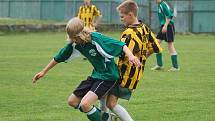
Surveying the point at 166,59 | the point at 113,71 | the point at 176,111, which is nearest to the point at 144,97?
the point at 176,111

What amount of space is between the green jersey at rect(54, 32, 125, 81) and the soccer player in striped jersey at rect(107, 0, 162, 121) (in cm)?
22

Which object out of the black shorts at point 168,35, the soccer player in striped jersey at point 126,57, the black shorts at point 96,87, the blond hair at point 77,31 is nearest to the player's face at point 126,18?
the soccer player in striped jersey at point 126,57

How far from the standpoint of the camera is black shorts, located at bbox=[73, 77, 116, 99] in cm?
723

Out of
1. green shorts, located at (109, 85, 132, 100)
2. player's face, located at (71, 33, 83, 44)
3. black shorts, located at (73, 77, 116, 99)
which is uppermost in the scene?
player's face, located at (71, 33, 83, 44)

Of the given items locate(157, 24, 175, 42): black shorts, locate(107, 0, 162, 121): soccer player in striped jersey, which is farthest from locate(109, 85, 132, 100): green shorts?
locate(157, 24, 175, 42): black shorts

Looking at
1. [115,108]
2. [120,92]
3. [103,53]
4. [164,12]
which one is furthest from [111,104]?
[164,12]

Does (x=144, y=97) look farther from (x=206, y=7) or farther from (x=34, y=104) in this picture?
(x=206, y=7)

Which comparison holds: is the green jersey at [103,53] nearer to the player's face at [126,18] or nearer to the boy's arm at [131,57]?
the boy's arm at [131,57]

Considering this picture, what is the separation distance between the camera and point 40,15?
4528cm

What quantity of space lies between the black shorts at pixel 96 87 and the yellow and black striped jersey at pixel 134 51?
28 centimetres

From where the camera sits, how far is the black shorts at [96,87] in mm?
7227

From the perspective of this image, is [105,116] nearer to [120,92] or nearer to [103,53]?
[120,92]

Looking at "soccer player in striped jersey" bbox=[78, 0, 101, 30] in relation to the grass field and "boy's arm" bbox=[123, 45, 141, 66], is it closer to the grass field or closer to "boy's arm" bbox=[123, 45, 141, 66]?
the grass field

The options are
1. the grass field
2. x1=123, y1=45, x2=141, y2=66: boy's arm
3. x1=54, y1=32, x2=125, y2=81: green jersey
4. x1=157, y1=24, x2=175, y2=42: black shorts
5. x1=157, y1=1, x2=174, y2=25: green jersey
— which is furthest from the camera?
x1=157, y1=24, x2=175, y2=42: black shorts
